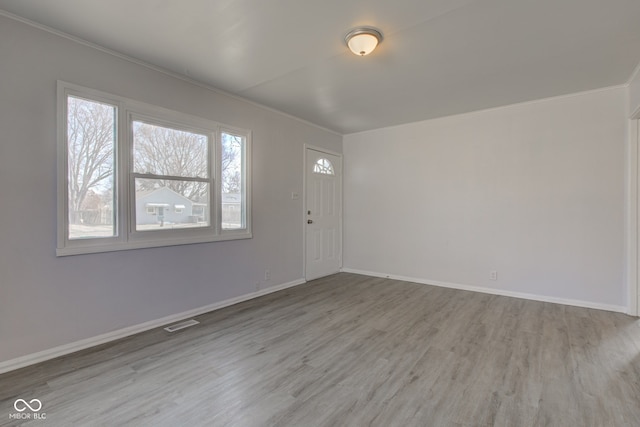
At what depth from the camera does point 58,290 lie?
2.47m

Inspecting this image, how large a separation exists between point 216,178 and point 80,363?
2.11m

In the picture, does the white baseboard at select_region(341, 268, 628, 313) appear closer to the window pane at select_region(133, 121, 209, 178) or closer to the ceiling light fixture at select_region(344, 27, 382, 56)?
the window pane at select_region(133, 121, 209, 178)

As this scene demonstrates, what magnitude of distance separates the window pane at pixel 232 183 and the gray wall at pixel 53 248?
0.24 metres

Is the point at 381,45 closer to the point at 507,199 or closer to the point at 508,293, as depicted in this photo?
the point at 507,199

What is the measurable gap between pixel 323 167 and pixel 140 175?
3.04m

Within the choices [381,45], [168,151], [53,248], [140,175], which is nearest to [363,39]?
[381,45]

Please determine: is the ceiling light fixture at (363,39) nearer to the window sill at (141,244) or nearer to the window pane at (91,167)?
the window pane at (91,167)

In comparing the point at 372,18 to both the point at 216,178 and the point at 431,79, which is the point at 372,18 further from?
the point at 216,178

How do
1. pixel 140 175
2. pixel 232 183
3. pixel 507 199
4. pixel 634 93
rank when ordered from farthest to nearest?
pixel 507 199 → pixel 232 183 → pixel 634 93 → pixel 140 175

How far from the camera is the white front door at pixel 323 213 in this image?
16.6ft

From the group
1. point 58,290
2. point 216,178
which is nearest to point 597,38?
point 216,178

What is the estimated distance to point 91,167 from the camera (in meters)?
2.66

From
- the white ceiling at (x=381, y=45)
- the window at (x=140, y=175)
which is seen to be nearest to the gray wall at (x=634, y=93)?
the white ceiling at (x=381, y=45)

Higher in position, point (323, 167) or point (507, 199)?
point (323, 167)
